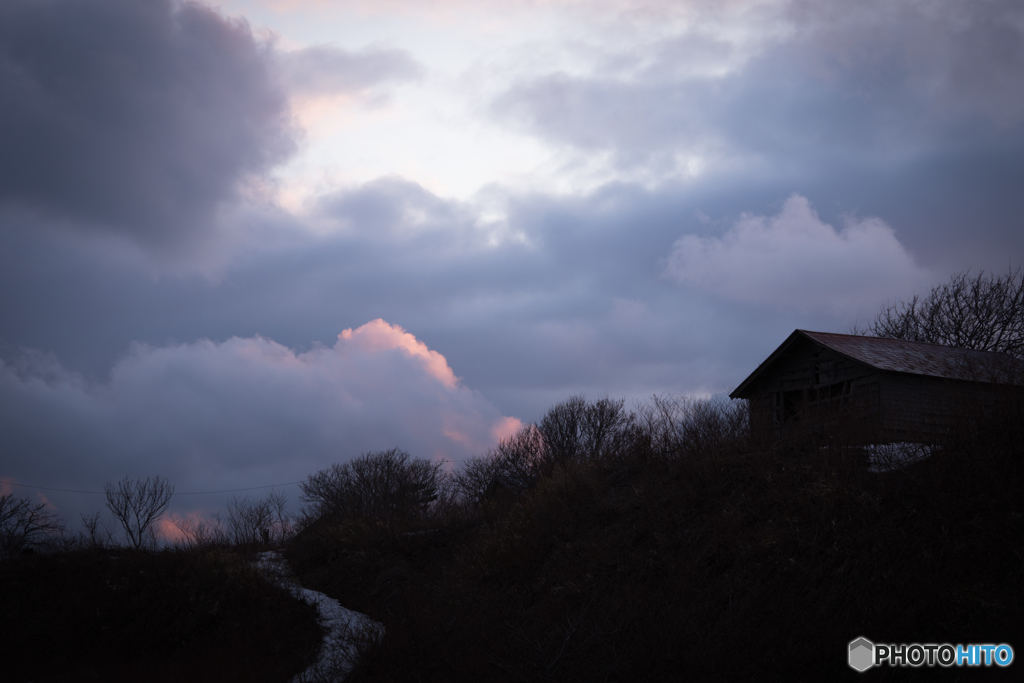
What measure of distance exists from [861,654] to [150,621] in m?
22.5

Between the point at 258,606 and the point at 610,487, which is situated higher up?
the point at 610,487

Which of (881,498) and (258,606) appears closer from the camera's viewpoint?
(881,498)

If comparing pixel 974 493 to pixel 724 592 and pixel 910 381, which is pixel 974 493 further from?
pixel 910 381

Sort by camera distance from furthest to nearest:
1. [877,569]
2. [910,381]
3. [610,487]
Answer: [910,381], [610,487], [877,569]

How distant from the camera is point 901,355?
63.7ft

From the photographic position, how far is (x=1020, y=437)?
10.6 meters

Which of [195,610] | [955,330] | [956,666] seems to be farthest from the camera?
[955,330]

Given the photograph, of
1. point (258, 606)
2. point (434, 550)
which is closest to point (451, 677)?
point (434, 550)

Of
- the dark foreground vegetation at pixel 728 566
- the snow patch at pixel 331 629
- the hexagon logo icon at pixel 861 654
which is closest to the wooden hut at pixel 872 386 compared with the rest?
the dark foreground vegetation at pixel 728 566

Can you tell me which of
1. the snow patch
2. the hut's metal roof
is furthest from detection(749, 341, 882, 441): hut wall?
the snow patch

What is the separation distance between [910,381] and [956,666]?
13234 mm
